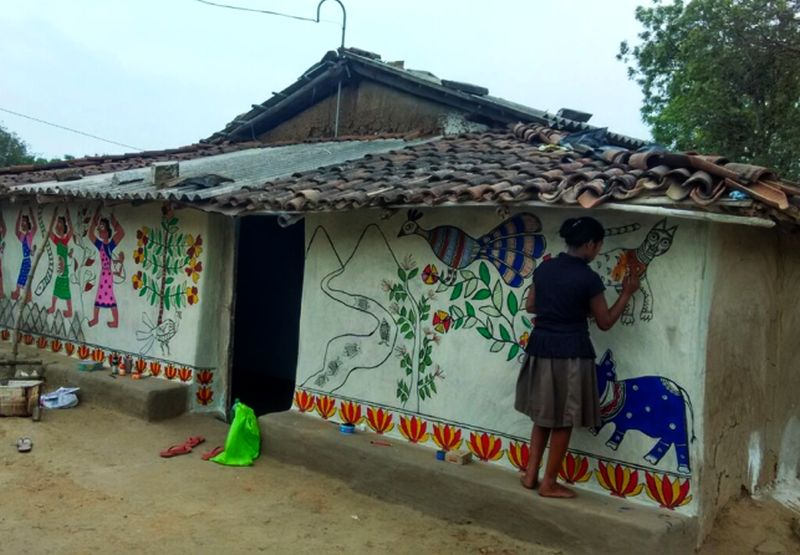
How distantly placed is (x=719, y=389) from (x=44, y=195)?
7.20 m

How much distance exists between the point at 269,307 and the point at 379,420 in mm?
4557

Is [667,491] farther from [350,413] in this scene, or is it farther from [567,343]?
[350,413]

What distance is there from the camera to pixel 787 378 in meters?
5.32

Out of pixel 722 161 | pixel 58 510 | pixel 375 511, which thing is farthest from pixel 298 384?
pixel 722 161

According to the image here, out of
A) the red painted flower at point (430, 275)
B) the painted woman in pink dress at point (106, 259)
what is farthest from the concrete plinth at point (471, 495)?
the painted woman in pink dress at point (106, 259)

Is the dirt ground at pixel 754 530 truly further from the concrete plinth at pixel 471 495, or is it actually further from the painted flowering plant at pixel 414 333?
the painted flowering plant at pixel 414 333

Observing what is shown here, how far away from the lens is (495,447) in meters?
5.12

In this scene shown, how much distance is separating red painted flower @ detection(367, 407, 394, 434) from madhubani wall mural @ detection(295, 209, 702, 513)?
12 mm

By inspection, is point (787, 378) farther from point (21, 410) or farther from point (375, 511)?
point (21, 410)

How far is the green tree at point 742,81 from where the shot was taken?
14.1m

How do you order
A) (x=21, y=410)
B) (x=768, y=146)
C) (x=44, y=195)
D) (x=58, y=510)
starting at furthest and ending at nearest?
(x=768, y=146), (x=44, y=195), (x=21, y=410), (x=58, y=510)

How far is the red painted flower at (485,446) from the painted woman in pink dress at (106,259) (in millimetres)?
4750

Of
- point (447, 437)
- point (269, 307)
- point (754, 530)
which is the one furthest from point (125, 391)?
point (754, 530)

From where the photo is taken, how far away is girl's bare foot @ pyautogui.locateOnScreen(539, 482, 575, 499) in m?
4.47
